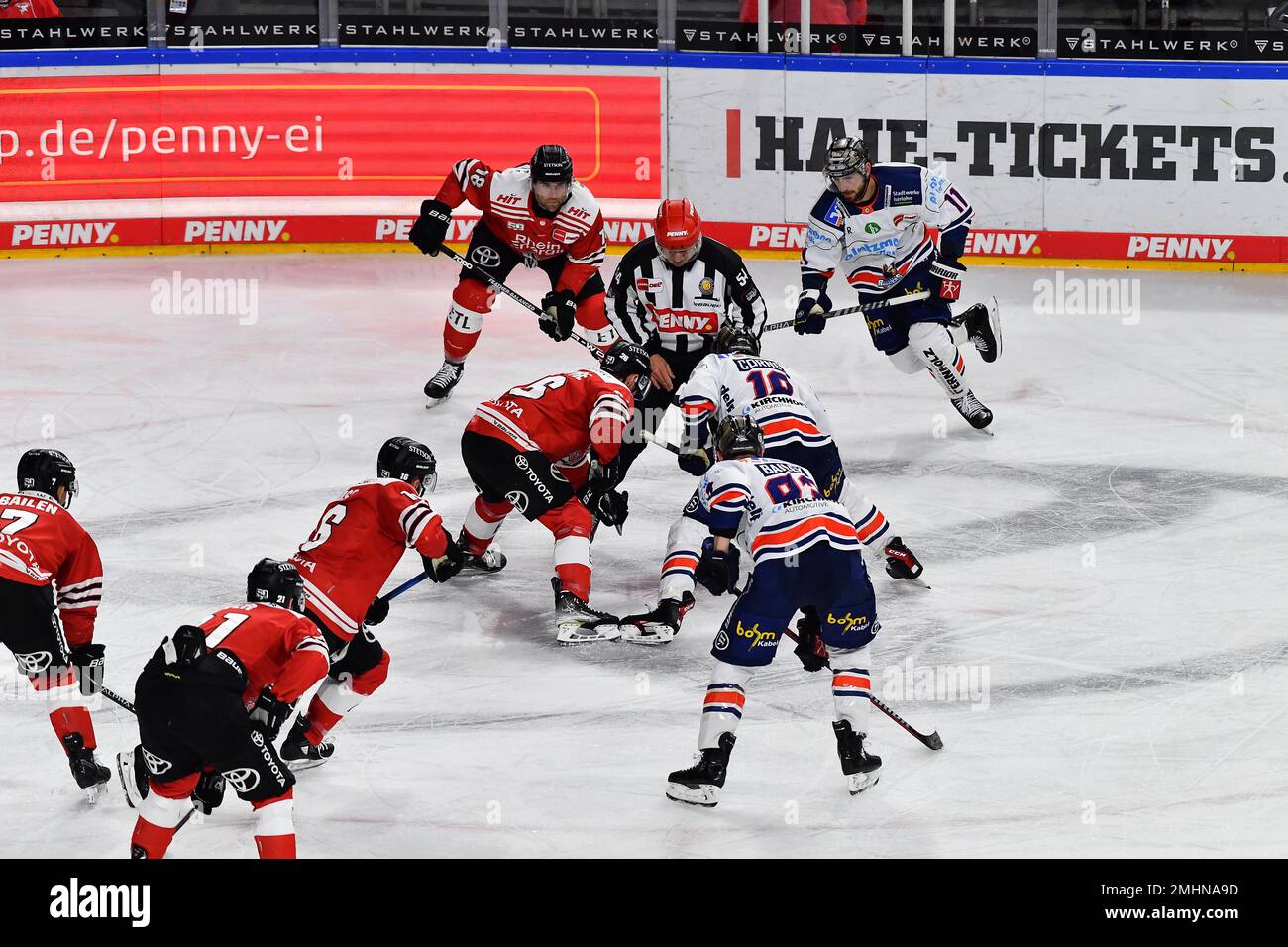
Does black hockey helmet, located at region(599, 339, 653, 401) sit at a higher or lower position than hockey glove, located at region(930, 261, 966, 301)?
lower

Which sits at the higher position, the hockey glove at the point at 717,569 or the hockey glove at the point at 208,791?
the hockey glove at the point at 717,569

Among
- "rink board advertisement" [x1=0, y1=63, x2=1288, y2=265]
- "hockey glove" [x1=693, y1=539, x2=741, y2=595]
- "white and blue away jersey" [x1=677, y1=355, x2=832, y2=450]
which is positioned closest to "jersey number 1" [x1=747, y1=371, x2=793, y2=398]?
"white and blue away jersey" [x1=677, y1=355, x2=832, y2=450]

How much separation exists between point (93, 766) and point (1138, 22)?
9.32m

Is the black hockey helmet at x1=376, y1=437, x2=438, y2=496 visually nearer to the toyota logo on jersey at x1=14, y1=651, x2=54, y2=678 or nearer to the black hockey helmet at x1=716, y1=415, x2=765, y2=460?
the black hockey helmet at x1=716, y1=415, x2=765, y2=460

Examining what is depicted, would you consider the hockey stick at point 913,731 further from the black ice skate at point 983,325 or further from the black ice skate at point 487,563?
the black ice skate at point 983,325

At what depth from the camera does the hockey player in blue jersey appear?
9430mm

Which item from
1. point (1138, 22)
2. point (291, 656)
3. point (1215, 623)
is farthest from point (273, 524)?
point (1138, 22)

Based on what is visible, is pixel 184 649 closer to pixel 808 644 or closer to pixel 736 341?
pixel 808 644

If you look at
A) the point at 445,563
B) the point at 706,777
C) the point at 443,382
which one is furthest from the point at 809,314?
the point at 706,777

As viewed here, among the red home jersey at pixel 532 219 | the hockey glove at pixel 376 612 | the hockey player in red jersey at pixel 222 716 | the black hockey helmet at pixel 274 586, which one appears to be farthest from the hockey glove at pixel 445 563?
the red home jersey at pixel 532 219

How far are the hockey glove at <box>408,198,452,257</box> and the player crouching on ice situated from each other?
4.25 metres

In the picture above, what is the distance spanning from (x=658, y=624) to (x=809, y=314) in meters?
2.77

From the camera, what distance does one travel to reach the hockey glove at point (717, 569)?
618cm

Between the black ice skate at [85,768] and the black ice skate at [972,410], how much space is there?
5.27 m
